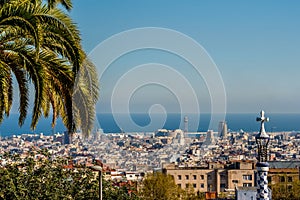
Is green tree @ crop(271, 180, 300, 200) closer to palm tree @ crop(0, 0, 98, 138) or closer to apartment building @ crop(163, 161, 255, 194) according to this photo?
palm tree @ crop(0, 0, 98, 138)

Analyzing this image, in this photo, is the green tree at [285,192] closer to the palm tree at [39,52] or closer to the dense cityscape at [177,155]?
the dense cityscape at [177,155]

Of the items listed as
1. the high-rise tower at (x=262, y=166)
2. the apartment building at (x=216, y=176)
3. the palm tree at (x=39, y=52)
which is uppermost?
the apartment building at (x=216, y=176)

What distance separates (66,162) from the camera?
1355 centimetres

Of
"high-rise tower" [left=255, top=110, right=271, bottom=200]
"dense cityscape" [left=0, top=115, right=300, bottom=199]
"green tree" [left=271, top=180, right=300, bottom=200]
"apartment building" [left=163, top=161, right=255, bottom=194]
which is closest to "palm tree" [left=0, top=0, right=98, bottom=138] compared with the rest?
"high-rise tower" [left=255, top=110, right=271, bottom=200]

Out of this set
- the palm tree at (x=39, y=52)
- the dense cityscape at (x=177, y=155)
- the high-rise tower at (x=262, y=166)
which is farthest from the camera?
the dense cityscape at (x=177, y=155)

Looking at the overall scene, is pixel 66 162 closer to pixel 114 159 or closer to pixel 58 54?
pixel 58 54

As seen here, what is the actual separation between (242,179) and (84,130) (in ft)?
124

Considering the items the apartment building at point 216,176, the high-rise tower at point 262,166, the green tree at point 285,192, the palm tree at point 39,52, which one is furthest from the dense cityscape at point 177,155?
the palm tree at point 39,52

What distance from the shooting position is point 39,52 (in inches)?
273

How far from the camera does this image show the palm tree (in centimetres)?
658

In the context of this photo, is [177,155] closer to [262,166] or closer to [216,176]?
[216,176]

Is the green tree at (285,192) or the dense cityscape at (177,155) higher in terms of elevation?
the dense cityscape at (177,155)

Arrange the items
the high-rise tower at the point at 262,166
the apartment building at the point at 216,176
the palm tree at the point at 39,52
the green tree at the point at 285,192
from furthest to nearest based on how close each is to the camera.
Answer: the apartment building at the point at 216,176
the green tree at the point at 285,192
the high-rise tower at the point at 262,166
the palm tree at the point at 39,52

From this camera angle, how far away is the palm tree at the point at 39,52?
6582 mm
